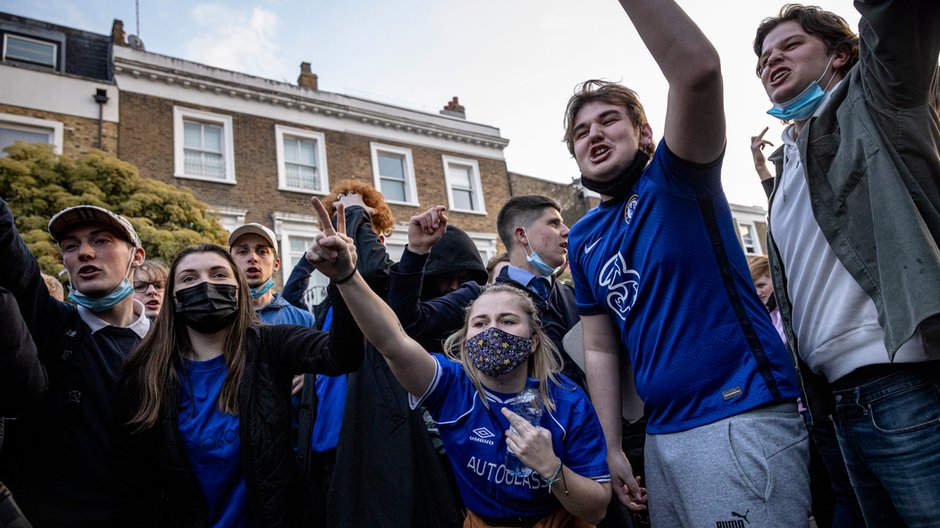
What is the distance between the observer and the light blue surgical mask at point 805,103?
2045mm

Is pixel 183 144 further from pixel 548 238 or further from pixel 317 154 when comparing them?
pixel 548 238

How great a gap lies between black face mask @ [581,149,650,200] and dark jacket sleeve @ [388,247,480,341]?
985 millimetres

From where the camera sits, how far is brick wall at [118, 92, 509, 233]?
42.9ft

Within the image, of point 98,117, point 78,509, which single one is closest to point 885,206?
point 78,509

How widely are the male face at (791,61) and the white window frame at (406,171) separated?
14.9 m

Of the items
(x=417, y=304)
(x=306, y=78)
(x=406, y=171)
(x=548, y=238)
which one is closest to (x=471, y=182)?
(x=406, y=171)

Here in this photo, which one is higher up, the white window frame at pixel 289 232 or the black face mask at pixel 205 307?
the white window frame at pixel 289 232

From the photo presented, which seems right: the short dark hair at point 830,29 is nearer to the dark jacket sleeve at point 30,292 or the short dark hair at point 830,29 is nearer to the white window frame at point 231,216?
the dark jacket sleeve at point 30,292

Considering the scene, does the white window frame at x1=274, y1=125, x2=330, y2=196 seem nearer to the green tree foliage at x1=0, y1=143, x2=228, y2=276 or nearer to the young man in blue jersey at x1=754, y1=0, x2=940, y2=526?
the green tree foliage at x1=0, y1=143, x2=228, y2=276

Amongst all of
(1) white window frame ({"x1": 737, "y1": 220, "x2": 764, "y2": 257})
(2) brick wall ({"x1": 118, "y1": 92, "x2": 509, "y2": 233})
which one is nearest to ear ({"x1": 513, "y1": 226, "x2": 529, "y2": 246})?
(2) brick wall ({"x1": 118, "y1": 92, "x2": 509, "y2": 233})

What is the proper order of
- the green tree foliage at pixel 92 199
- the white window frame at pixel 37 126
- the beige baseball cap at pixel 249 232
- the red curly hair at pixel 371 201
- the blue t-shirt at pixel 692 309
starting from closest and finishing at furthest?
1. the blue t-shirt at pixel 692 309
2. the red curly hair at pixel 371 201
3. the beige baseball cap at pixel 249 232
4. the green tree foliage at pixel 92 199
5. the white window frame at pixel 37 126

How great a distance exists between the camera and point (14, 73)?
12.3 metres

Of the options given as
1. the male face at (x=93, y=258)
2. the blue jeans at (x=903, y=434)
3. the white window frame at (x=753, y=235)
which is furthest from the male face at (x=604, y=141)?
the white window frame at (x=753, y=235)

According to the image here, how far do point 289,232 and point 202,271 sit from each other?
1232 centimetres
